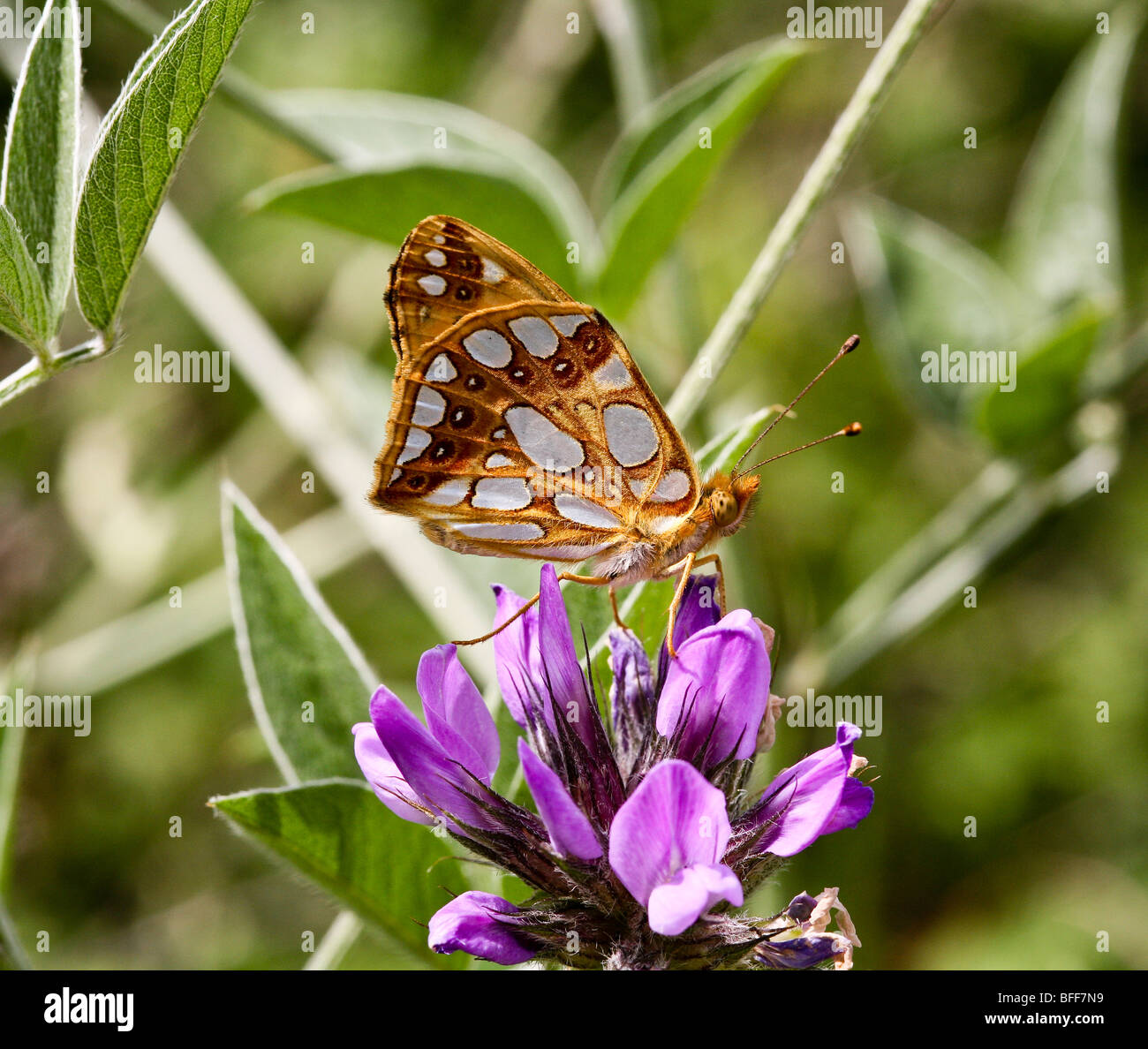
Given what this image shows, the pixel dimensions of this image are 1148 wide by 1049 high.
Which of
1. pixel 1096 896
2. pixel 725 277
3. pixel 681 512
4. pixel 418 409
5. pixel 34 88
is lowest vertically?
pixel 1096 896

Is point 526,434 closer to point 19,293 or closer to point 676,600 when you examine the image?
point 676,600

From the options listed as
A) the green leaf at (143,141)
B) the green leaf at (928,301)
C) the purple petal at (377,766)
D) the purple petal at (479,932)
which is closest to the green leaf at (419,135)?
the green leaf at (928,301)

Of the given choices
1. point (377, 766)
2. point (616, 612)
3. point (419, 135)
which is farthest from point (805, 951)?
point (419, 135)

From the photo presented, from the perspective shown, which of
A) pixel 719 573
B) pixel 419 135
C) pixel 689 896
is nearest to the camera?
pixel 689 896

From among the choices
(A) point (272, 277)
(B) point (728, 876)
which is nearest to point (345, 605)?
(A) point (272, 277)

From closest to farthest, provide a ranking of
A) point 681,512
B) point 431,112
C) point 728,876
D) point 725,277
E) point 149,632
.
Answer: point 728,876
point 681,512
point 431,112
point 149,632
point 725,277

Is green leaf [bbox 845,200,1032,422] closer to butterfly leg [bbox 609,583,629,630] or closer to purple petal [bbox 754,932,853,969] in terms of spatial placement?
butterfly leg [bbox 609,583,629,630]

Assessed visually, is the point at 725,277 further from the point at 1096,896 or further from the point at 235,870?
the point at 235,870
